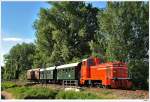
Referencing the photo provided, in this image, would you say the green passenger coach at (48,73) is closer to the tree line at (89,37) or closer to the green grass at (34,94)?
the tree line at (89,37)

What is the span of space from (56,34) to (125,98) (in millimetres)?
5551

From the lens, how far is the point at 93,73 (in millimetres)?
13836

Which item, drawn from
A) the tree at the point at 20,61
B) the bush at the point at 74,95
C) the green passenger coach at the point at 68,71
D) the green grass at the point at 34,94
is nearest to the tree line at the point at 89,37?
the tree at the point at 20,61

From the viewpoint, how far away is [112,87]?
1265 cm

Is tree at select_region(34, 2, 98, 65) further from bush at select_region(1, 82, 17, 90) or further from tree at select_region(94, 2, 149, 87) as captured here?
bush at select_region(1, 82, 17, 90)

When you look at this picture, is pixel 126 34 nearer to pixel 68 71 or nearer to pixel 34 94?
pixel 68 71

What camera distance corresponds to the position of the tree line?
12.7 metres

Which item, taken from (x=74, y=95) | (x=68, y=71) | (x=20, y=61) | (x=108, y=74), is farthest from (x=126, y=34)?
(x=74, y=95)

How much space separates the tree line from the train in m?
0.29

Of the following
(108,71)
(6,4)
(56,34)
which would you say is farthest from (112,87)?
(6,4)

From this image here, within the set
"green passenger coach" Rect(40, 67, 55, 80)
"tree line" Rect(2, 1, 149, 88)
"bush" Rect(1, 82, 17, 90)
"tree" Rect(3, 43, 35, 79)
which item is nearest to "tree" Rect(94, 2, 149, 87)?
"tree line" Rect(2, 1, 149, 88)

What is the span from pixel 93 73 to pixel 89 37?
5.08 ft

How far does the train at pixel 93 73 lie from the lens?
42.2 feet

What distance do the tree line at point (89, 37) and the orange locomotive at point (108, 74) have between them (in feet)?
1.14
